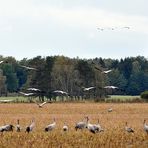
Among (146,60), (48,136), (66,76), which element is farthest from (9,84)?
(48,136)

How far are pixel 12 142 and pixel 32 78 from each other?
313 ft

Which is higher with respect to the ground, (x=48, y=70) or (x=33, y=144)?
(x=48, y=70)

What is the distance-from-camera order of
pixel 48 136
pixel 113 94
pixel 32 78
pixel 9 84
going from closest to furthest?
pixel 48 136, pixel 32 78, pixel 113 94, pixel 9 84

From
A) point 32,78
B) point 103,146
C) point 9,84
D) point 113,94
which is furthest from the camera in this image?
point 9,84

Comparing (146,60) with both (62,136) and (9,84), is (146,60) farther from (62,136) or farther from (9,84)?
(62,136)

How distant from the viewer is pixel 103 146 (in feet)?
73.4

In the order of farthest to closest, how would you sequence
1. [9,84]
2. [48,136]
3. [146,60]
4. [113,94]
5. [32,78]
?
[146,60]
[9,84]
[113,94]
[32,78]
[48,136]

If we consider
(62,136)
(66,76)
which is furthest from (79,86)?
(62,136)

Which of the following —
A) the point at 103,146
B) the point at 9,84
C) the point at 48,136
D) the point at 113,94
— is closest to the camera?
the point at 103,146

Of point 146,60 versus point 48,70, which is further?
point 146,60

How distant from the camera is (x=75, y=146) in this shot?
73.7 feet

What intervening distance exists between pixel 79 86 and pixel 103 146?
98125mm

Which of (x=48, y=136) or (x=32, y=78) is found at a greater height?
(x=32, y=78)

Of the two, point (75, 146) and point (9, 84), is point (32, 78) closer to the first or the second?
point (9, 84)
